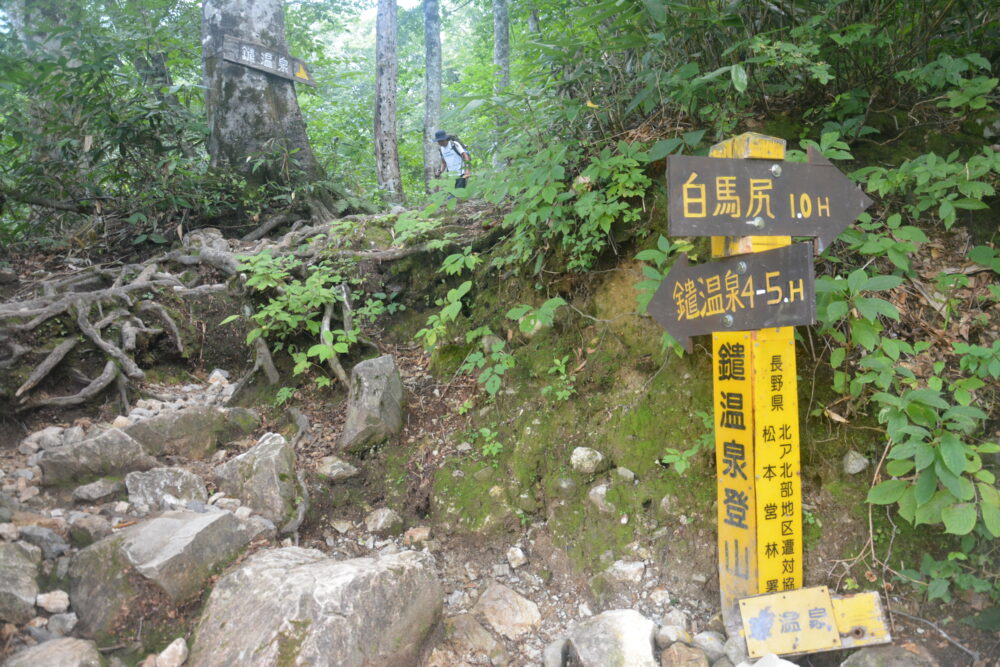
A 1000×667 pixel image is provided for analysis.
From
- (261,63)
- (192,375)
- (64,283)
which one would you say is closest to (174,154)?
(261,63)

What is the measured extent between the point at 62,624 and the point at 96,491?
900 mm

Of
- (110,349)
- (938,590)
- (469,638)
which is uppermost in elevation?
(110,349)

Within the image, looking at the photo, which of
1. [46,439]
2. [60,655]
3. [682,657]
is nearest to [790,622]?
[682,657]

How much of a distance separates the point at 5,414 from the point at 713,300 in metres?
4.66

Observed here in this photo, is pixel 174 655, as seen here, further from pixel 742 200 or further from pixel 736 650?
pixel 742 200

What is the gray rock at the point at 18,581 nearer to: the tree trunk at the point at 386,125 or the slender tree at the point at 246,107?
the slender tree at the point at 246,107

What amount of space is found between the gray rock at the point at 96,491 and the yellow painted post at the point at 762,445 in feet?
11.3

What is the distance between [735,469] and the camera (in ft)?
9.03

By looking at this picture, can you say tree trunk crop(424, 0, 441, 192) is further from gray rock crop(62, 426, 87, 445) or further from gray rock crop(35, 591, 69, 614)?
gray rock crop(35, 591, 69, 614)

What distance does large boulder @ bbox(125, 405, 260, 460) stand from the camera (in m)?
3.94

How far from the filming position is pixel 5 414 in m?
4.02

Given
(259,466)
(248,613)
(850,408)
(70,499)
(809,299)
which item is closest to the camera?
(809,299)

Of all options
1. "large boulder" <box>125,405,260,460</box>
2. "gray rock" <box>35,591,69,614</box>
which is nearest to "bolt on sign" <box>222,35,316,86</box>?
"large boulder" <box>125,405,260,460</box>

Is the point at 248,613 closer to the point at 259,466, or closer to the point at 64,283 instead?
the point at 259,466
